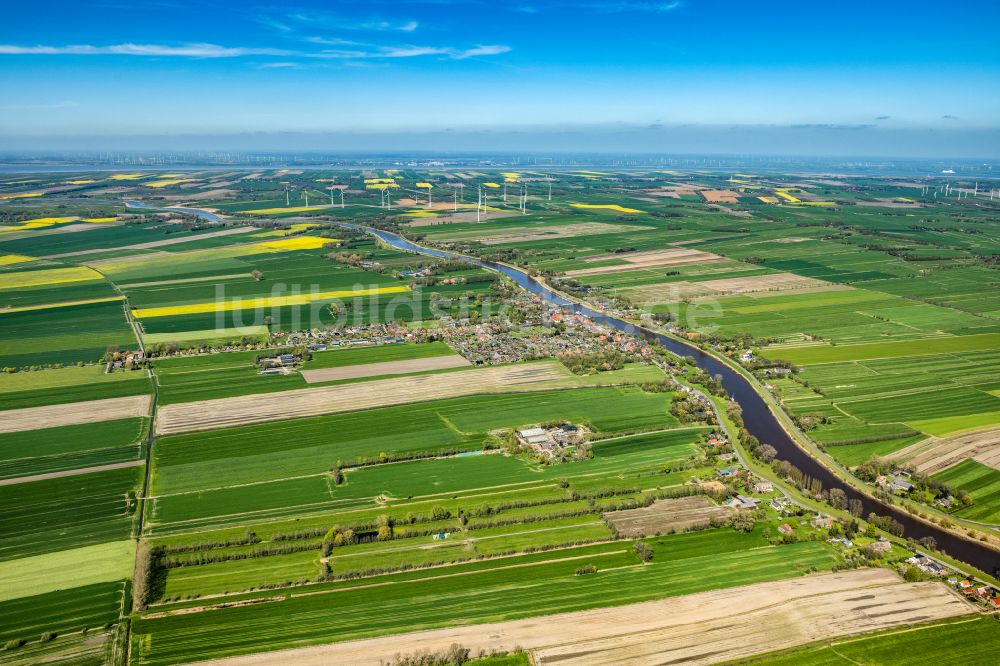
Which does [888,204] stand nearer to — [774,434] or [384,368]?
[774,434]

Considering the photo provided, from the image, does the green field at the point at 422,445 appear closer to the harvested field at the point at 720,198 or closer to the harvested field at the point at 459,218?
the harvested field at the point at 459,218

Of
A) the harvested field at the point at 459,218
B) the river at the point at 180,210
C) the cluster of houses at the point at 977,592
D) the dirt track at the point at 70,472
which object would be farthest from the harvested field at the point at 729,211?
the dirt track at the point at 70,472

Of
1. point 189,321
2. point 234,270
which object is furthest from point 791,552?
point 234,270

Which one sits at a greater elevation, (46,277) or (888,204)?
(888,204)

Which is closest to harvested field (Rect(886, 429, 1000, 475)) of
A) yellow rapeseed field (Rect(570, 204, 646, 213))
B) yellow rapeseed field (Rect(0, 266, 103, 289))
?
yellow rapeseed field (Rect(0, 266, 103, 289))

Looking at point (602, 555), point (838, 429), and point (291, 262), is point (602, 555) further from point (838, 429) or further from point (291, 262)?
point (291, 262)

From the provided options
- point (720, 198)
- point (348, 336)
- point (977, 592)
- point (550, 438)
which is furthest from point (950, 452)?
point (720, 198)
